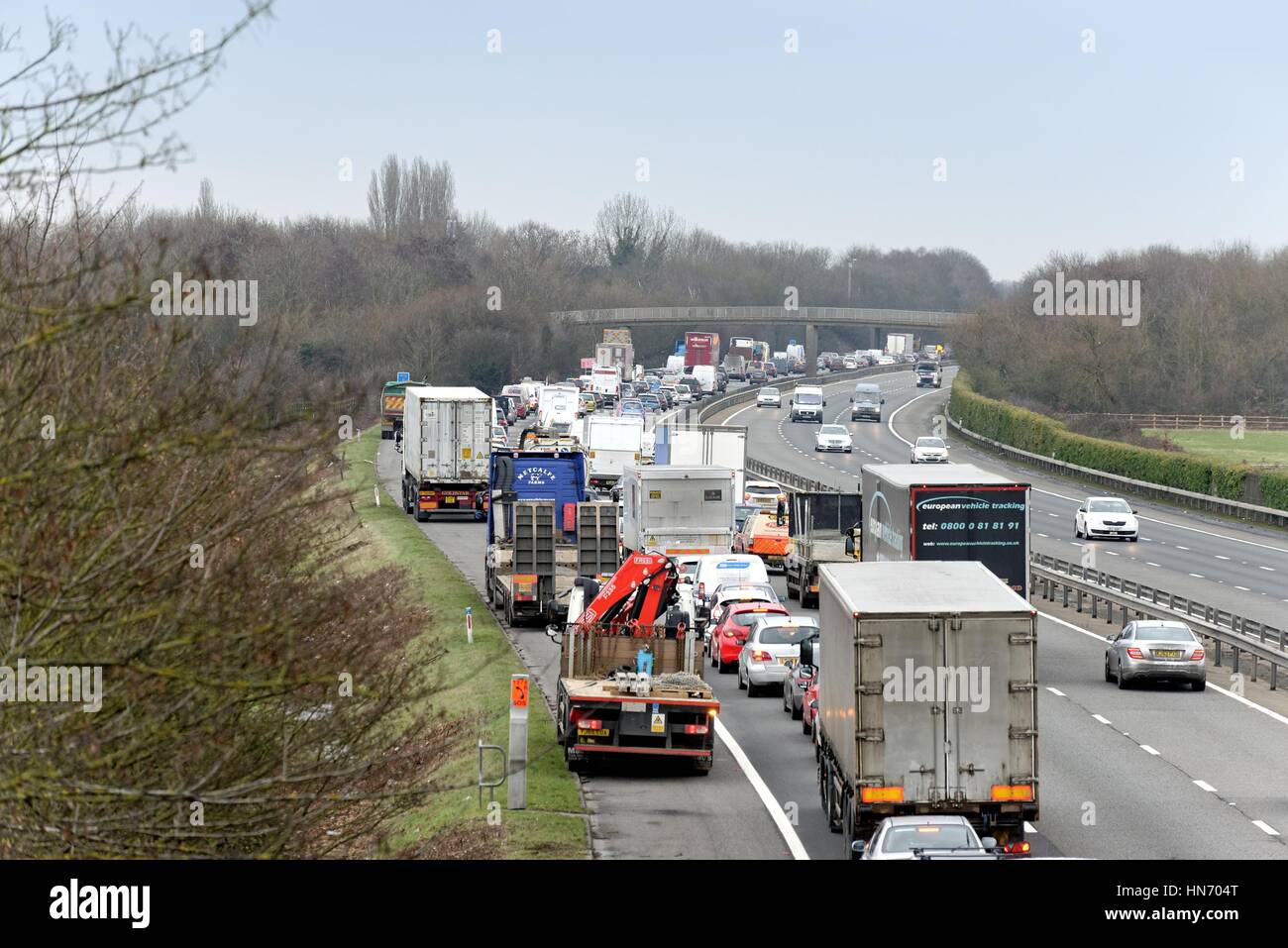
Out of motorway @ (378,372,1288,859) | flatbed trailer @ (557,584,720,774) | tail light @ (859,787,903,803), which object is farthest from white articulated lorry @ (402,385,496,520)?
tail light @ (859,787,903,803)

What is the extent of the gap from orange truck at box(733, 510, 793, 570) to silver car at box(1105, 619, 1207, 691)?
18.8 metres

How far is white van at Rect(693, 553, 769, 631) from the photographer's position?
39.9 m

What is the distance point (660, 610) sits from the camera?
87.8ft

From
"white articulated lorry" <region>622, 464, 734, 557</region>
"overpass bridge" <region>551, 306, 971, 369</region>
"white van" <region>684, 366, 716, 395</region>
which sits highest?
"overpass bridge" <region>551, 306, 971, 369</region>

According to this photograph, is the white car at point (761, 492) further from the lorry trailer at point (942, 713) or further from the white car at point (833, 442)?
the lorry trailer at point (942, 713)

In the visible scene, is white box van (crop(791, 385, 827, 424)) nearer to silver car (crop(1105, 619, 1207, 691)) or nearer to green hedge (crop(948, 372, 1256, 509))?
green hedge (crop(948, 372, 1256, 509))

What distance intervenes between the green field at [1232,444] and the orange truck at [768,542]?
4095 cm

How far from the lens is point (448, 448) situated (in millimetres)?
59750

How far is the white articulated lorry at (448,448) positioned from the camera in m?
58.8

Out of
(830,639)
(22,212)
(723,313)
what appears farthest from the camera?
(723,313)

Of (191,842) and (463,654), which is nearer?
(191,842)
